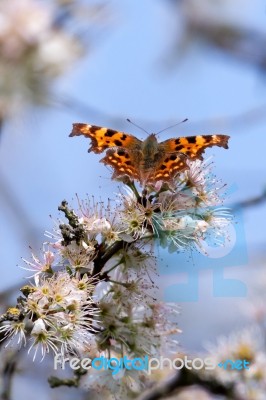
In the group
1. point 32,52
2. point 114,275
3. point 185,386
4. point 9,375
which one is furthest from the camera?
point 32,52

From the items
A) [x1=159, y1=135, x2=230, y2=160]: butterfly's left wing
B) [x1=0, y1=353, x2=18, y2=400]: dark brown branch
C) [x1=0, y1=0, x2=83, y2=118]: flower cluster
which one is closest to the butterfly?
[x1=159, y1=135, x2=230, y2=160]: butterfly's left wing

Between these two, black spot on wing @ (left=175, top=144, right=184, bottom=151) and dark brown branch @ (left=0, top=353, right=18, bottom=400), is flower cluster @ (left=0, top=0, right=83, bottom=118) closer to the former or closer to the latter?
dark brown branch @ (left=0, top=353, right=18, bottom=400)

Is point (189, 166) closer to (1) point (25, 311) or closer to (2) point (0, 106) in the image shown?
(1) point (25, 311)

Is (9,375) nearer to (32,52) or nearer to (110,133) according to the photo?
(110,133)

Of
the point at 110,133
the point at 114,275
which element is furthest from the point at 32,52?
the point at 114,275

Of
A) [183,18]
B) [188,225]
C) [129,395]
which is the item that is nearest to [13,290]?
[129,395]

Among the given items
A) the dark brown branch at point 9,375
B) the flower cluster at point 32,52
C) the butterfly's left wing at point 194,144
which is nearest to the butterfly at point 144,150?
the butterfly's left wing at point 194,144

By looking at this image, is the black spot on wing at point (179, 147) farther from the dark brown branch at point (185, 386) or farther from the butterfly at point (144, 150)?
the dark brown branch at point (185, 386)
